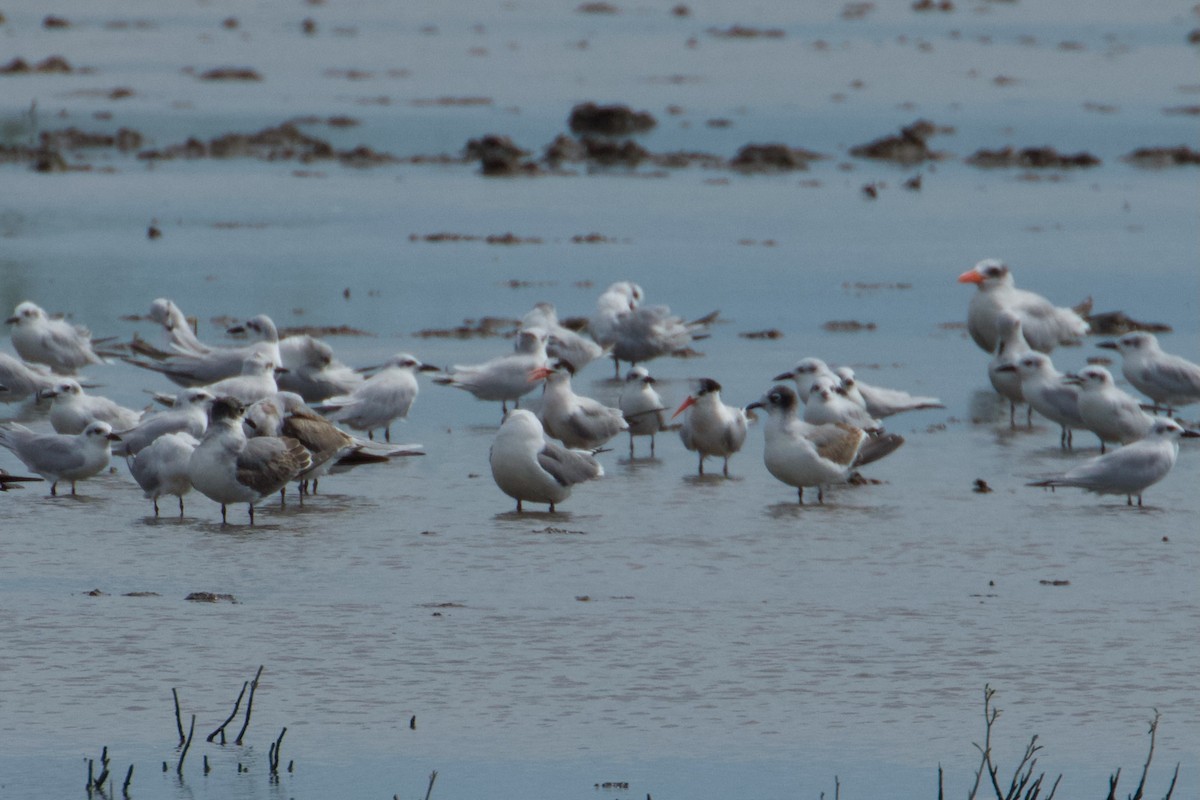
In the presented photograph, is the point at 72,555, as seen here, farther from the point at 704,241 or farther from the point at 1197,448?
the point at 704,241

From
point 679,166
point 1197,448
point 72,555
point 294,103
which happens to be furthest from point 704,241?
point 294,103

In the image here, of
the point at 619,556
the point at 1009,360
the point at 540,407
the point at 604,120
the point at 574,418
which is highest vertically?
the point at 604,120

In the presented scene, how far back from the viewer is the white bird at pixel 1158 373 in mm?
15453

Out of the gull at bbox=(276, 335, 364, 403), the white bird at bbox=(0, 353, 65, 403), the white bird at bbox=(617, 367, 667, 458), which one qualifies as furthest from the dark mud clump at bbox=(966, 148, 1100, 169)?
the white bird at bbox=(0, 353, 65, 403)

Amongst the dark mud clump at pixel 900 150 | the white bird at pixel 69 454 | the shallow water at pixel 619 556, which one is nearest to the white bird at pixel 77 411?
the shallow water at pixel 619 556

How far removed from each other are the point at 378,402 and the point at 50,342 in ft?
11.9

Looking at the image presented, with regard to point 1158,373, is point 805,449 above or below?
below

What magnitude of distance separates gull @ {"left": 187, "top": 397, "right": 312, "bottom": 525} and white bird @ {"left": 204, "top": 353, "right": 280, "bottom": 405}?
1.80m

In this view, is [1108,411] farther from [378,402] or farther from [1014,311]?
[378,402]

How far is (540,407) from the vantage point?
49.8 feet

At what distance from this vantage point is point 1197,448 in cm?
1430

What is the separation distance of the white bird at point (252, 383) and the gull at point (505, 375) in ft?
5.17

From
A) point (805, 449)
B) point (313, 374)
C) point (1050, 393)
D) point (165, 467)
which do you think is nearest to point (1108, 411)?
point (1050, 393)

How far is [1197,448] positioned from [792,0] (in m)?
94.9
